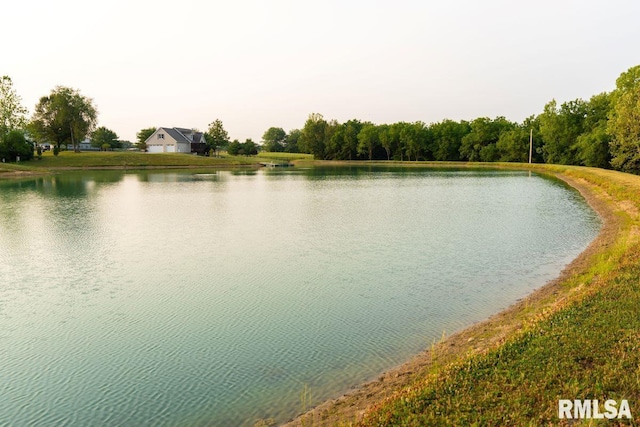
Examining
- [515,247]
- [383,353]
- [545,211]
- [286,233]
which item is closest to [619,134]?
[545,211]

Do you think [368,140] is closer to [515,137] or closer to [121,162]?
[515,137]

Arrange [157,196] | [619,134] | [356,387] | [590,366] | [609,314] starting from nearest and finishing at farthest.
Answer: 1. [590,366]
2. [356,387]
3. [609,314]
4. [157,196]
5. [619,134]

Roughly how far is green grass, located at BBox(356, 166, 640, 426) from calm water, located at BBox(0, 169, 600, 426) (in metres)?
2.01

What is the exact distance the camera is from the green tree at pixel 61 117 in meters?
103

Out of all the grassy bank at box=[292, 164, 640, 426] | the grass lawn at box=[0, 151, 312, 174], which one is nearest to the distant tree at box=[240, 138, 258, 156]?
the grass lawn at box=[0, 151, 312, 174]

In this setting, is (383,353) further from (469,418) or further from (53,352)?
(53,352)

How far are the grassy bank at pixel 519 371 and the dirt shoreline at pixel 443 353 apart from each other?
0.02m

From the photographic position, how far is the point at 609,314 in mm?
8922

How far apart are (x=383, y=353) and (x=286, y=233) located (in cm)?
1421

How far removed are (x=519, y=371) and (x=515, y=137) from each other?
10329 centimetres

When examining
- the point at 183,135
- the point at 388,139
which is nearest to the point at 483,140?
the point at 388,139

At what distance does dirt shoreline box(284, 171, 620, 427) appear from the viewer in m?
7.20

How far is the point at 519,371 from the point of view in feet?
23.1

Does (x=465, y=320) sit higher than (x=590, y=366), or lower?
lower
